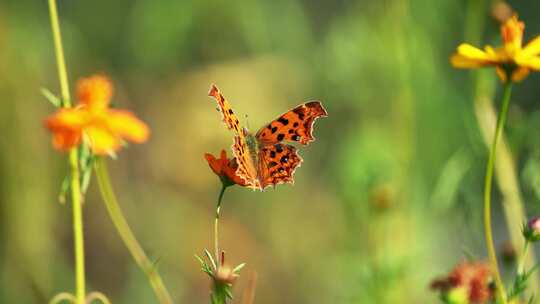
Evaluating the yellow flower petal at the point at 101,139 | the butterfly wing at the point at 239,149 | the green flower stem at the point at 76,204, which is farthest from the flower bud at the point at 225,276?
the yellow flower petal at the point at 101,139

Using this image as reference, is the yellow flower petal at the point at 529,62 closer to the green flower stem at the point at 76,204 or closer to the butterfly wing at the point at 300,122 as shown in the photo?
the butterfly wing at the point at 300,122

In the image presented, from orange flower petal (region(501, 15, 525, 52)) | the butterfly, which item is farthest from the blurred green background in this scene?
the butterfly

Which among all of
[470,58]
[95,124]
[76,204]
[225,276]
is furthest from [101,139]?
[470,58]

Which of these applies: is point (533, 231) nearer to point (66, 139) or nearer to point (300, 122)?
point (300, 122)

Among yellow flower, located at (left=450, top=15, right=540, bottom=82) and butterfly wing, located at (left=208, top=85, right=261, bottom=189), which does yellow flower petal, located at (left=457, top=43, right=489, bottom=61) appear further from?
butterfly wing, located at (left=208, top=85, right=261, bottom=189)

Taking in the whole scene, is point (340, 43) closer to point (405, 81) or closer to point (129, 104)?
point (405, 81)

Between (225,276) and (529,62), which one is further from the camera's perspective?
(529,62)
